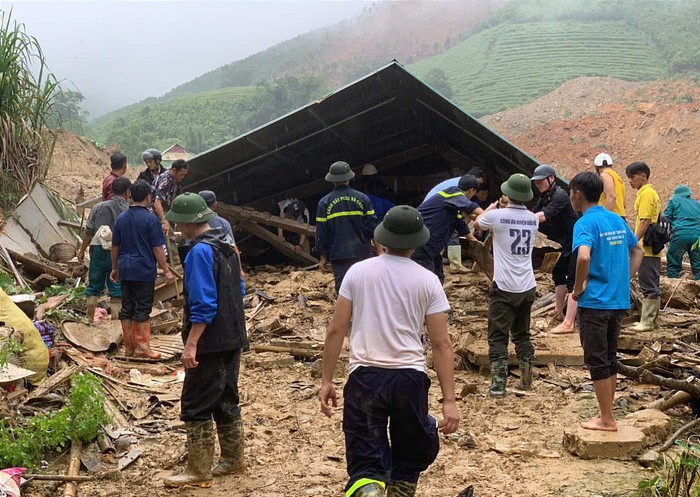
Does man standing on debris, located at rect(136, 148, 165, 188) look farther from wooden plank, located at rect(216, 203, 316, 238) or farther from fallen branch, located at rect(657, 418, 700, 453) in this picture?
fallen branch, located at rect(657, 418, 700, 453)

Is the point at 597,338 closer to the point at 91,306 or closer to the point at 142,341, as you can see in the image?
the point at 142,341

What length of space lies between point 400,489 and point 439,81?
6001cm

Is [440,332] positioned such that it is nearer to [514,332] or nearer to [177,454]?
[177,454]

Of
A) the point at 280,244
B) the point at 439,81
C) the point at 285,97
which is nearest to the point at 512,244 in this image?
the point at 280,244

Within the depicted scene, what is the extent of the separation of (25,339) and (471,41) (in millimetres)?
76997

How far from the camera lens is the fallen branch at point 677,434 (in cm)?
493

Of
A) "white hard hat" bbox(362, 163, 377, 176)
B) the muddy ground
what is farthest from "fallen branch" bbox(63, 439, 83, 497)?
"white hard hat" bbox(362, 163, 377, 176)

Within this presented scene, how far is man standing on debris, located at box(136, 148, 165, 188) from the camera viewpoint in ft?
31.6

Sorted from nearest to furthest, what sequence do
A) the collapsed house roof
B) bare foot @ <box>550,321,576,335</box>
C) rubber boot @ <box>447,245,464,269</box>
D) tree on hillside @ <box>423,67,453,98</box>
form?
bare foot @ <box>550,321,576,335</box>
the collapsed house roof
rubber boot @ <box>447,245,464,269</box>
tree on hillside @ <box>423,67,453,98</box>

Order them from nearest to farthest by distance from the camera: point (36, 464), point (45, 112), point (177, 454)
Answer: point (36, 464)
point (177, 454)
point (45, 112)

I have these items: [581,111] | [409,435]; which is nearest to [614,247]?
[409,435]

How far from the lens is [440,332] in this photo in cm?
371

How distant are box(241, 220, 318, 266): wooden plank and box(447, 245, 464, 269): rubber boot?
2.63 metres

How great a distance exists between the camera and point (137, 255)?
742 centimetres
